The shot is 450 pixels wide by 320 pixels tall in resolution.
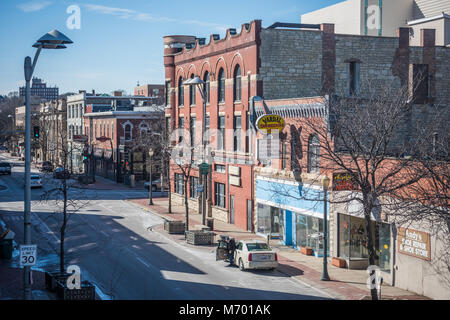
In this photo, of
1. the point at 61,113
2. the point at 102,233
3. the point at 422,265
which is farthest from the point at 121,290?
the point at 61,113

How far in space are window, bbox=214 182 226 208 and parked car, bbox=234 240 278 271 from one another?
15.8 meters

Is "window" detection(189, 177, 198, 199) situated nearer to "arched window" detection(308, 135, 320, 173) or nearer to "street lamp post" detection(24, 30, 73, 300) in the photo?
"arched window" detection(308, 135, 320, 173)

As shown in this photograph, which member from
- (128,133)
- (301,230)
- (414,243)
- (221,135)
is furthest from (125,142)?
(414,243)

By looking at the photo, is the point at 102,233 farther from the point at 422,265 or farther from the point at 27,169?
the point at 422,265

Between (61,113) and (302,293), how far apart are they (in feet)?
283

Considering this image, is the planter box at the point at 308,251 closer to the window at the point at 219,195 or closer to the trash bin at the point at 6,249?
the window at the point at 219,195

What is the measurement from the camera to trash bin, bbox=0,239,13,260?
29516mm

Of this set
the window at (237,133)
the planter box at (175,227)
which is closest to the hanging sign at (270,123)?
the window at (237,133)

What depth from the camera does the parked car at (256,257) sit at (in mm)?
25906

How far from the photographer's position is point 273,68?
A: 37.5 m

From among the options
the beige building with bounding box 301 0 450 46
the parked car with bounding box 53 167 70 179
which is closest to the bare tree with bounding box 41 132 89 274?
the parked car with bounding box 53 167 70 179

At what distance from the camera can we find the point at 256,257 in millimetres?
25922

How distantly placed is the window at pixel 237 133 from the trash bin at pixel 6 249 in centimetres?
1652

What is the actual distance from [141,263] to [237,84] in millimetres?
16674
